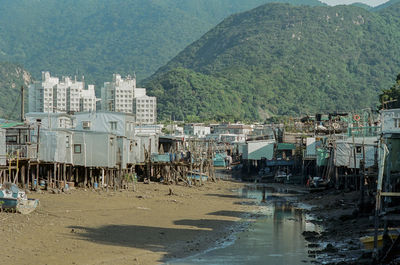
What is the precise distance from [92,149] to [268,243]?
2109 cm

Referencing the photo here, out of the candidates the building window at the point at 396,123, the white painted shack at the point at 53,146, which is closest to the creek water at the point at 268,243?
the building window at the point at 396,123

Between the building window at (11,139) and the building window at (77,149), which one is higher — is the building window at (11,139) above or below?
above

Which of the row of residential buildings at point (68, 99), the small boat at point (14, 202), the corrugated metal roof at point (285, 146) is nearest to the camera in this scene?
the small boat at point (14, 202)

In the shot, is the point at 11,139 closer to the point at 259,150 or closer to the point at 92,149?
the point at 92,149

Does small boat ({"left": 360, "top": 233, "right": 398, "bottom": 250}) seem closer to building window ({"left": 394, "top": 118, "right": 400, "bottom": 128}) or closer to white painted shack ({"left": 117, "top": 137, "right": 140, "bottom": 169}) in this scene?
building window ({"left": 394, "top": 118, "right": 400, "bottom": 128})

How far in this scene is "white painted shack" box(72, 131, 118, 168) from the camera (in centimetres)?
4591

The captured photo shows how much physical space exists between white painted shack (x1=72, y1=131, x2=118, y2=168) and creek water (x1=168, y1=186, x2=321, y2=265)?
1206 cm

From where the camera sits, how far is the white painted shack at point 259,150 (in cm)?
8488

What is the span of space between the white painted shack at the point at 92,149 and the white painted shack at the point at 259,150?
3960 centimetres

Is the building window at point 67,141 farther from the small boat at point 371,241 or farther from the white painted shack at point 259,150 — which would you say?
the white painted shack at point 259,150

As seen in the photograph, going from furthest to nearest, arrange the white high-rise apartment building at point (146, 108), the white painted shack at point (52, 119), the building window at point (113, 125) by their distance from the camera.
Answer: the white high-rise apartment building at point (146, 108)
the building window at point (113, 125)
the white painted shack at point (52, 119)

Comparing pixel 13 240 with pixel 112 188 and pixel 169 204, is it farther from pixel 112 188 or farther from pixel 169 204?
pixel 112 188

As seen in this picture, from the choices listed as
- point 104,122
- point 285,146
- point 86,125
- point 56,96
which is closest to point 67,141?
point 86,125

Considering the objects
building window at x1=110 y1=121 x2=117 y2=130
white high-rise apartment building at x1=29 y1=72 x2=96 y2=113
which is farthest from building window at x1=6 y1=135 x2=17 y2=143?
→ white high-rise apartment building at x1=29 y1=72 x2=96 y2=113
